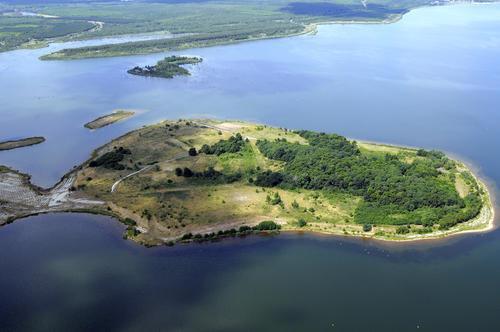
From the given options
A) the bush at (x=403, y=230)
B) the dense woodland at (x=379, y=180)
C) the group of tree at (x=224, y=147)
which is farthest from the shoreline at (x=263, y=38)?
the bush at (x=403, y=230)

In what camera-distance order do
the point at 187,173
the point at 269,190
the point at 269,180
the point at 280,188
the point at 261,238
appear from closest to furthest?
the point at 261,238 → the point at 269,190 → the point at 280,188 → the point at 269,180 → the point at 187,173

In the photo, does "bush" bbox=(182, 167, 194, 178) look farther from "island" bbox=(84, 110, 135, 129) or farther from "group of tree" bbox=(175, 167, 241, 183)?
"island" bbox=(84, 110, 135, 129)

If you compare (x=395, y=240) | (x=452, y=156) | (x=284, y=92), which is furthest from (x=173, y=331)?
(x=284, y=92)

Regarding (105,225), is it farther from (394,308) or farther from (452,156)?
(452,156)

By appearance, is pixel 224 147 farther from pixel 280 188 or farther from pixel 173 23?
pixel 173 23

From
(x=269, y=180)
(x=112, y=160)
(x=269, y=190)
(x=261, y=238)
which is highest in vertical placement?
(x=112, y=160)

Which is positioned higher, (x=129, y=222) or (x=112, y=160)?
(x=112, y=160)

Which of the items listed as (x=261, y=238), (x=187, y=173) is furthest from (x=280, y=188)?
(x=187, y=173)
